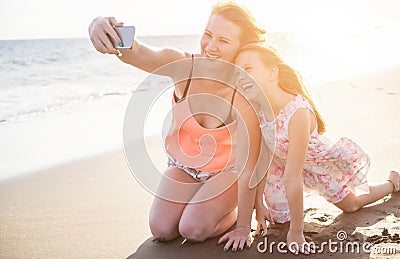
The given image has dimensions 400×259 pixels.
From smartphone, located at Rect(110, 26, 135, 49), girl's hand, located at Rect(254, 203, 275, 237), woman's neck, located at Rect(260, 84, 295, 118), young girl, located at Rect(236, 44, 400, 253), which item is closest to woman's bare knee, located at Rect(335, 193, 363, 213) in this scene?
young girl, located at Rect(236, 44, 400, 253)

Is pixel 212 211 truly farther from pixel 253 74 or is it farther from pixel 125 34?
pixel 125 34

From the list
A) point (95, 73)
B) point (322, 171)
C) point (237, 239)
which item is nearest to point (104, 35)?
point (237, 239)

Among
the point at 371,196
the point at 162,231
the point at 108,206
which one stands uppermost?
the point at 371,196

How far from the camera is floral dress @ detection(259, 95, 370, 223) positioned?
301 cm

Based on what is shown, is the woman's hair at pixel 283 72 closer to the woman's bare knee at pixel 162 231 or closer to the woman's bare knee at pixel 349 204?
the woman's bare knee at pixel 349 204

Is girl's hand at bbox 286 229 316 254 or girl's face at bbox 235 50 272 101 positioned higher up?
girl's face at bbox 235 50 272 101

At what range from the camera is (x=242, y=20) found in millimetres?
2904

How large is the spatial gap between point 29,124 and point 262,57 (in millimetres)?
4177

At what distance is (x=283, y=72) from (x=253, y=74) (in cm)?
17

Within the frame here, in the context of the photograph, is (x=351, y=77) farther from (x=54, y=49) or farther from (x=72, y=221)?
(x=54, y=49)

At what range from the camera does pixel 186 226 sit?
115 inches

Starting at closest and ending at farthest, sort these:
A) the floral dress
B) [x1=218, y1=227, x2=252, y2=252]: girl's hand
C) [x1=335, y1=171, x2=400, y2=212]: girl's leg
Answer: [x1=218, y1=227, x2=252, y2=252]: girl's hand, the floral dress, [x1=335, y1=171, x2=400, y2=212]: girl's leg

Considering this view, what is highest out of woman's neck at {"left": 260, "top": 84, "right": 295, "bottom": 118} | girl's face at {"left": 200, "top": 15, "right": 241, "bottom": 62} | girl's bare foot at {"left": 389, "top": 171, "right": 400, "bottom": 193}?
girl's face at {"left": 200, "top": 15, "right": 241, "bottom": 62}

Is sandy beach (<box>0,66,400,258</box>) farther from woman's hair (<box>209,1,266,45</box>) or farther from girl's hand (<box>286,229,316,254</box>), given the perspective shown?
woman's hair (<box>209,1,266,45</box>)
